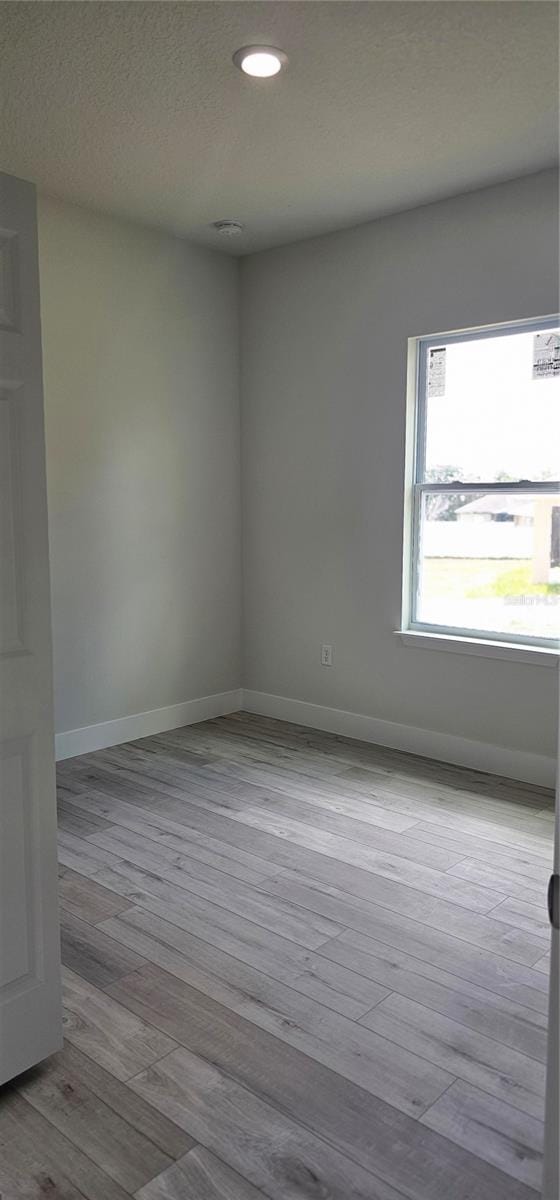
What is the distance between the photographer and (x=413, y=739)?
162 inches

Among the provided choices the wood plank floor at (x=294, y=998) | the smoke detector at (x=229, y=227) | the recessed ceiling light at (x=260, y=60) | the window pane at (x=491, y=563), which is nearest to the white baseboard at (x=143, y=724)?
the wood plank floor at (x=294, y=998)

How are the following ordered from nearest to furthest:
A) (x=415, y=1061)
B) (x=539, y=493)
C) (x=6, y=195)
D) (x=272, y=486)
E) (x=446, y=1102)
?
(x=6, y=195) → (x=446, y=1102) → (x=415, y=1061) → (x=539, y=493) → (x=272, y=486)

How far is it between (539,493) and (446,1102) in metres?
2.48

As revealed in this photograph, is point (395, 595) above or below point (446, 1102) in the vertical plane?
above

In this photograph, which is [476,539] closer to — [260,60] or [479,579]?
[479,579]

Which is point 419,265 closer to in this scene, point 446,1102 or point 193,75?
point 193,75

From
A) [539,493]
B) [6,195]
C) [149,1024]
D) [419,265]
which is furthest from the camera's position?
[419,265]

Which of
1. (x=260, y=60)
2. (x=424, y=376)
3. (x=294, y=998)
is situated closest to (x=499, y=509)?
(x=424, y=376)

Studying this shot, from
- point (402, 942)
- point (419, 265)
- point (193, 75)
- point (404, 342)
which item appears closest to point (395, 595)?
point (404, 342)

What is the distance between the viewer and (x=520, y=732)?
3715mm

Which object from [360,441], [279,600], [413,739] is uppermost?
[360,441]

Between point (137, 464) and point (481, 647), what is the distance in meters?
1.95

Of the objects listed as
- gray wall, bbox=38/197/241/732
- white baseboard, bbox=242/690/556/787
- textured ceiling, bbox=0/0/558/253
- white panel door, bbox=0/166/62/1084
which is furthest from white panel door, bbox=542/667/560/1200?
gray wall, bbox=38/197/241/732

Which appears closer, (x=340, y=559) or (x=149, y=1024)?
(x=149, y=1024)
